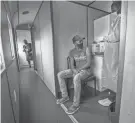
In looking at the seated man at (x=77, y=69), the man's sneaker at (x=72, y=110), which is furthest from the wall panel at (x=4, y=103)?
the seated man at (x=77, y=69)

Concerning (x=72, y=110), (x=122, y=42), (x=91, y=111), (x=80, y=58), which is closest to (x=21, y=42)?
(x=80, y=58)

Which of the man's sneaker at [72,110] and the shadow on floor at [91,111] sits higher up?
the man's sneaker at [72,110]

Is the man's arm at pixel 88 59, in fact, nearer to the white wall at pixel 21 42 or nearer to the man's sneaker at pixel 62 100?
the man's sneaker at pixel 62 100

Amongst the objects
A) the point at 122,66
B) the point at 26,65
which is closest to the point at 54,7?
the point at 122,66

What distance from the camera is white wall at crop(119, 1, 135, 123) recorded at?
67 cm

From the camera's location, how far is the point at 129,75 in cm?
72

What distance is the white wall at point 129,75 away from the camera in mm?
667

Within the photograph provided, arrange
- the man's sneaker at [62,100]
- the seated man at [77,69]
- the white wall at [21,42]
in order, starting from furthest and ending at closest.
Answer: the white wall at [21,42] < the man's sneaker at [62,100] < the seated man at [77,69]

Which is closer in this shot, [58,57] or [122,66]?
[122,66]

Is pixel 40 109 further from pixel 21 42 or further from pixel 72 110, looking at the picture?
pixel 21 42

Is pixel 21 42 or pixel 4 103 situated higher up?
pixel 21 42

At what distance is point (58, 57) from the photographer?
1.96 m

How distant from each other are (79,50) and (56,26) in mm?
686

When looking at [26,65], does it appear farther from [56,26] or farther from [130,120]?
[130,120]
